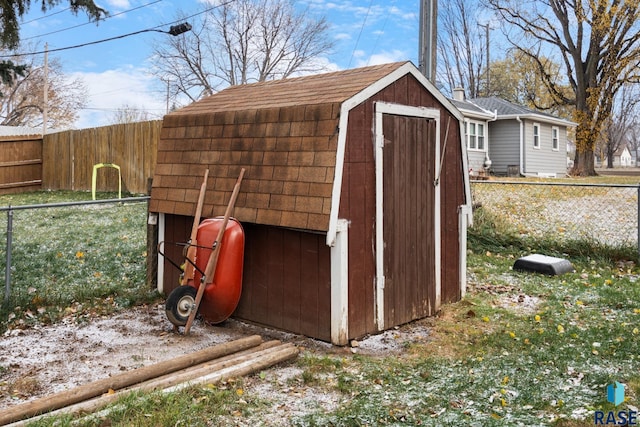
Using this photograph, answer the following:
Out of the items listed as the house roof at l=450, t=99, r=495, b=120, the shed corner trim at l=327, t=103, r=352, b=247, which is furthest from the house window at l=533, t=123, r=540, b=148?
the shed corner trim at l=327, t=103, r=352, b=247

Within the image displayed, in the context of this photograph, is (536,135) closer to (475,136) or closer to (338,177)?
(475,136)

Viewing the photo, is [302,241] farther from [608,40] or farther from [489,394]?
[608,40]

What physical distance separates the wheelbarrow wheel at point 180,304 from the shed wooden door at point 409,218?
1843mm

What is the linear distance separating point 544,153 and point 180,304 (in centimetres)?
2458

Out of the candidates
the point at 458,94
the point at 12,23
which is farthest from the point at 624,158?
the point at 12,23

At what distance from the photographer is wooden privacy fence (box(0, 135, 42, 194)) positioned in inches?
698

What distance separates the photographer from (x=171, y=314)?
16.3ft

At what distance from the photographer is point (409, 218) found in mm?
5441

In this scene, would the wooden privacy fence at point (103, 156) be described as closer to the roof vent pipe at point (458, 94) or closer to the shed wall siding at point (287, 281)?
the shed wall siding at point (287, 281)

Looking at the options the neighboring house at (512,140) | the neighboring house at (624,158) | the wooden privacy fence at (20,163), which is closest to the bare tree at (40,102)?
the wooden privacy fence at (20,163)

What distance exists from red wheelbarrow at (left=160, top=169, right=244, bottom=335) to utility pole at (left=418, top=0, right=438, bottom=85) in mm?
4858

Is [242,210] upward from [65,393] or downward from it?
upward

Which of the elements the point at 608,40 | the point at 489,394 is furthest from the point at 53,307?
the point at 608,40

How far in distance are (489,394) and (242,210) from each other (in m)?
2.72
